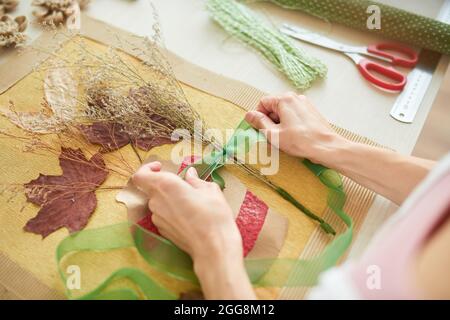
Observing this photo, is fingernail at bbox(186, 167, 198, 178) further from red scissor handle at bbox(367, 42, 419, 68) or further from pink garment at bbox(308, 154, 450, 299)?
red scissor handle at bbox(367, 42, 419, 68)

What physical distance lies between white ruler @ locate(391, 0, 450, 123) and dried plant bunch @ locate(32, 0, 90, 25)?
1059mm

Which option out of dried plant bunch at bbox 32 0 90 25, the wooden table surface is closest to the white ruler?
the wooden table surface

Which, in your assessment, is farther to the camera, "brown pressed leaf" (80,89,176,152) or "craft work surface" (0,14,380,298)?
"brown pressed leaf" (80,89,176,152)

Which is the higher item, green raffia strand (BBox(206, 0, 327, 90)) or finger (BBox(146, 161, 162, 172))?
green raffia strand (BBox(206, 0, 327, 90))

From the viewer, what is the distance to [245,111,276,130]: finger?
1.09 m

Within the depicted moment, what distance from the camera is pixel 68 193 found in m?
1.06

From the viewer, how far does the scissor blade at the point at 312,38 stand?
1372 mm

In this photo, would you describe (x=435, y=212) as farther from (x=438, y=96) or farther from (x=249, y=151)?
(x=438, y=96)

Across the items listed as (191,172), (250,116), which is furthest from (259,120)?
(191,172)

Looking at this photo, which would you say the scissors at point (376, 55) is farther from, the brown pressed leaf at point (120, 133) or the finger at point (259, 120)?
the brown pressed leaf at point (120, 133)

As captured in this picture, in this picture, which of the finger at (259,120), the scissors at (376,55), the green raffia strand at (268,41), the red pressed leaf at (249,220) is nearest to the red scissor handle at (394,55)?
the scissors at (376,55)

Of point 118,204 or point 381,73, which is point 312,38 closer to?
point 381,73

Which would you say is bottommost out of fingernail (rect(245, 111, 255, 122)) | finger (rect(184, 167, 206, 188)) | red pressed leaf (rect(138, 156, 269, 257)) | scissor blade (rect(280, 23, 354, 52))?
red pressed leaf (rect(138, 156, 269, 257))

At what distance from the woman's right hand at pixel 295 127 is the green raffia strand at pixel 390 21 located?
1.51 ft
